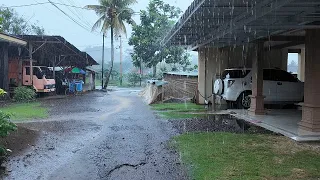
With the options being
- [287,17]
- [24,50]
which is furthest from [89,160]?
[24,50]

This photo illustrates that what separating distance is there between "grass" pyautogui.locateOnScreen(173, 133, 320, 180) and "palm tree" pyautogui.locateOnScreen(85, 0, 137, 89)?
29808 millimetres

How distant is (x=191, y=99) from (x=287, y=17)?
10.9 meters

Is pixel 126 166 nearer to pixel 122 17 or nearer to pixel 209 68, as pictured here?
pixel 209 68

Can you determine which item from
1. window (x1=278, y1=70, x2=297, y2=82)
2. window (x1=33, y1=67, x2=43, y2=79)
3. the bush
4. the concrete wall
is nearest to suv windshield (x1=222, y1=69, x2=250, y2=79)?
window (x1=278, y1=70, x2=297, y2=82)

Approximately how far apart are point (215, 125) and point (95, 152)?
4530mm

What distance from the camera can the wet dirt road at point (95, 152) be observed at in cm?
598

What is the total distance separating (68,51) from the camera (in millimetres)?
28297

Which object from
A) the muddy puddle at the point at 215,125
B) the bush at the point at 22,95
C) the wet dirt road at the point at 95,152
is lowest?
the wet dirt road at the point at 95,152

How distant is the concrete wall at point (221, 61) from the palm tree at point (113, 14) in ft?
69.3

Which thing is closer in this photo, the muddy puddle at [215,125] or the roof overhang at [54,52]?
the muddy puddle at [215,125]

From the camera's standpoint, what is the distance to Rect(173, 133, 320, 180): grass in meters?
5.57

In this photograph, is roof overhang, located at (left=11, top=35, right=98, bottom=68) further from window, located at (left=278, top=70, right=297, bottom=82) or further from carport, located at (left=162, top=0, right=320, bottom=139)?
window, located at (left=278, top=70, right=297, bottom=82)

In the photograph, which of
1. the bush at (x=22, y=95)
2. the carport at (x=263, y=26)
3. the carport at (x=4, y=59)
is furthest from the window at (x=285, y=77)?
the carport at (x=4, y=59)

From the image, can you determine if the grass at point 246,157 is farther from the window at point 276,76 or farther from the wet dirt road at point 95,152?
the window at point 276,76
